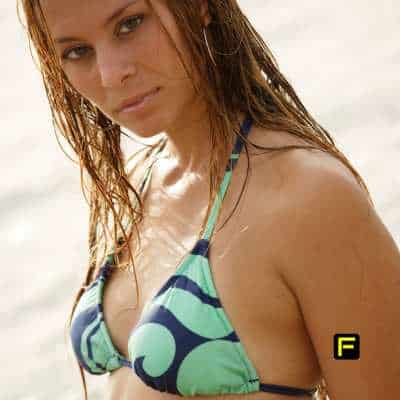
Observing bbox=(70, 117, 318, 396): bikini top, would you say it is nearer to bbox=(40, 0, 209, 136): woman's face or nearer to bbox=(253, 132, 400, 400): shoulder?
bbox=(253, 132, 400, 400): shoulder

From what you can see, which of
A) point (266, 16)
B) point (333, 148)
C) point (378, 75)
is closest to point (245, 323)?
point (333, 148)

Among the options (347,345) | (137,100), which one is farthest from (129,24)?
(347,345)

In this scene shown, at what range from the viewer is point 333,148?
6.81ft

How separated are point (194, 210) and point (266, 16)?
4751 mm

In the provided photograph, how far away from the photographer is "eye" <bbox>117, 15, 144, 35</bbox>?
6.75 ft

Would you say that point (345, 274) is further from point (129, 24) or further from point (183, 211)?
point (129, 24)

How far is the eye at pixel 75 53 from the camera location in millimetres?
2143

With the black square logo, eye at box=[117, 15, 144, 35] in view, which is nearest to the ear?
eye at box=[117, 15, 144, 35]

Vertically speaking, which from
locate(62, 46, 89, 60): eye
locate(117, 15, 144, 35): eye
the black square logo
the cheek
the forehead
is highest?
the forehead

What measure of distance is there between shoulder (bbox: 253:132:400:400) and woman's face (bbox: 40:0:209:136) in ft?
1.16

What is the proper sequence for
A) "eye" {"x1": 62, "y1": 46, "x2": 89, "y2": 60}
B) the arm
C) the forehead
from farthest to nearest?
"eye" {"x1": 62, "y1": 46, "x2": 89, "y2": 60}, the forehead, the arm

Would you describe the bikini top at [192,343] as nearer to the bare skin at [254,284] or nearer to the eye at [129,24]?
the bare skin at [254,284]

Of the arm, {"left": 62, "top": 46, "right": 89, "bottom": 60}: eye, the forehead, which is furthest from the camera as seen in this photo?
{"left": 62, "top": 46, "right": 89, "bottom": 60}: eye

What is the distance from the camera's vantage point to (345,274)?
1.90m
